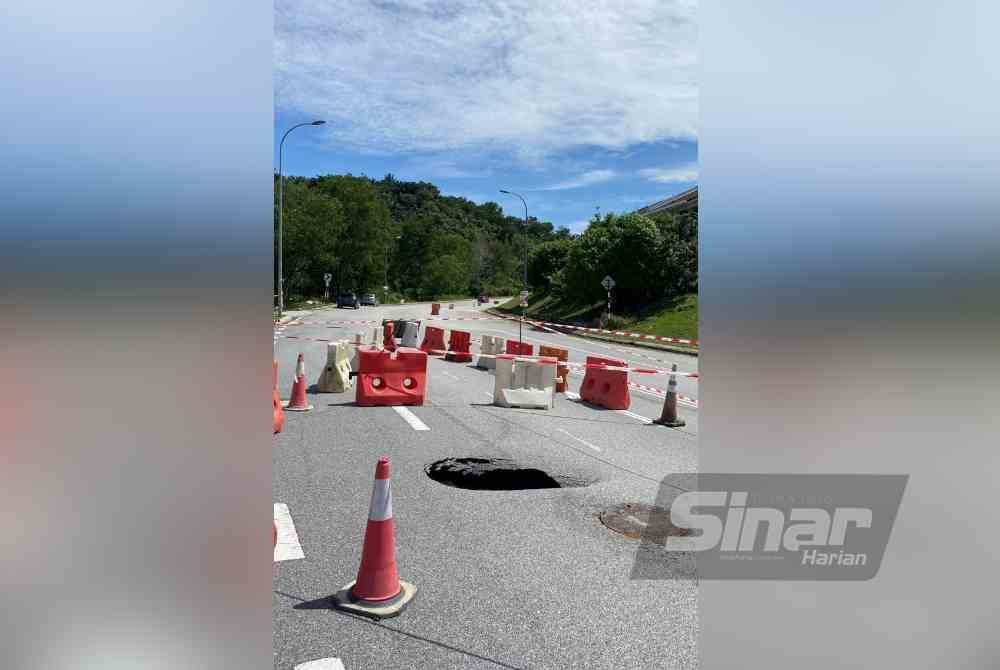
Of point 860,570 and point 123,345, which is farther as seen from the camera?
point 860,570

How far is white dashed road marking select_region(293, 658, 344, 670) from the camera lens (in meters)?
2.89

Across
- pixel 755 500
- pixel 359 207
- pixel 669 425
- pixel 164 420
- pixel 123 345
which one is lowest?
pixel 669 425

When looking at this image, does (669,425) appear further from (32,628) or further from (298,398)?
(32,628)

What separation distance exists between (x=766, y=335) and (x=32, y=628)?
3.59m

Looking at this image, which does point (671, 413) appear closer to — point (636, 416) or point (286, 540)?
point (636, 416)

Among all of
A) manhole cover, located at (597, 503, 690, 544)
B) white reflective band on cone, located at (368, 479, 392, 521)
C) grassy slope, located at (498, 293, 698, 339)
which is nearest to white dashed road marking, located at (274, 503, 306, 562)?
white reflective band on cone, located at (368, 479, 392, 521)

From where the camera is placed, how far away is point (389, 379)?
1045 centimetres

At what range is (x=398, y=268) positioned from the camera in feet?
328

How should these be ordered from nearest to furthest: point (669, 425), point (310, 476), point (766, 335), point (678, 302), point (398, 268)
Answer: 1. point (766, 335)
2. point (310, 476)
3. point (669, 425)
4. point (678, 302)
5. point (398, 268)

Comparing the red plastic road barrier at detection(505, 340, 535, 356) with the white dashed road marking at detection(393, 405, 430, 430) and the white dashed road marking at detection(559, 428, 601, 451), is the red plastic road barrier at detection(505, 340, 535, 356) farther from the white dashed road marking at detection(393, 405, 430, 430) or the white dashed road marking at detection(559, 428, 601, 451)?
the white dashed road marking at detection(559, 428, 601, 451)

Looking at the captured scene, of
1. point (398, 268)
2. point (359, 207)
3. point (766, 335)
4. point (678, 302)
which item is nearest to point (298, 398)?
point (766, 335)

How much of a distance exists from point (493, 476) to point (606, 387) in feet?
17.4

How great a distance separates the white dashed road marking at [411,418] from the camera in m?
8.71

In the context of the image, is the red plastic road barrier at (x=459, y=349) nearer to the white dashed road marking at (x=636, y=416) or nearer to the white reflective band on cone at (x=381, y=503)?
the white dashed road marking at (x=636, y=416)
